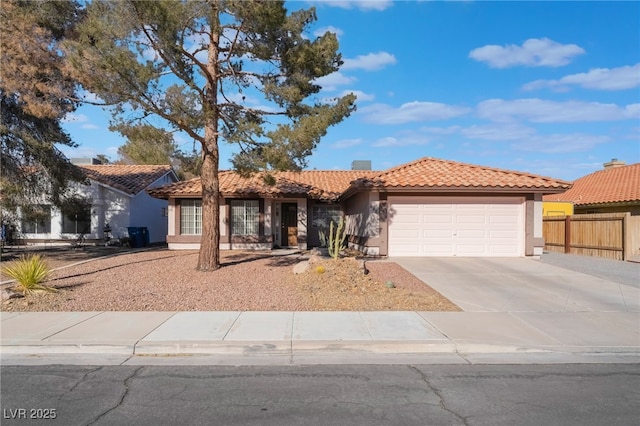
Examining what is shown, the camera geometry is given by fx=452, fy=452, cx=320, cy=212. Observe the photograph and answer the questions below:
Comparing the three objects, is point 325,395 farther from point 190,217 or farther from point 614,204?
point 614,204

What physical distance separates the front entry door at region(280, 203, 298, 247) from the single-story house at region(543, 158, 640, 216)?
1457cm

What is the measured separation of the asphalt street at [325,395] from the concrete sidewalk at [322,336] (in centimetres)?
53

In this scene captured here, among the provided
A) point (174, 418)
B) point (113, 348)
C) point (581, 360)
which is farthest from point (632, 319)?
point (113, 348)

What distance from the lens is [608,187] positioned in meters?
25.1

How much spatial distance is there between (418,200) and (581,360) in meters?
11.7

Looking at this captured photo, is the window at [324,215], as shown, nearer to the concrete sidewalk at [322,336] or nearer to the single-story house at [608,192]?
the single-story house at [608,192]

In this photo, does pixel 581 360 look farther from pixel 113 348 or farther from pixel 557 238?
pixel 557 238

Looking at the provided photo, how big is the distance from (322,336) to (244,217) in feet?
51.8

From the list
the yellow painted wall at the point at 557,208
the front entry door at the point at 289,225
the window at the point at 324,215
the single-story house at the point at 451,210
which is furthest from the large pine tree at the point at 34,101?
the yellow painted wall at the point at 557,208

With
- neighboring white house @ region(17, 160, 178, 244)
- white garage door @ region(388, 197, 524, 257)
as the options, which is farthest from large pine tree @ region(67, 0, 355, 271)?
neighboring white house @ region(17, 160, 178, 244)

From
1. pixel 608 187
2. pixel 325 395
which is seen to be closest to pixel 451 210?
pixel 608 187

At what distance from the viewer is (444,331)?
737 cm

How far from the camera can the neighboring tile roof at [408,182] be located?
17094mm

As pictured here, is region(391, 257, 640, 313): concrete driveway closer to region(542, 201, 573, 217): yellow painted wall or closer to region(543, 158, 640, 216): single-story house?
region(543, 158, 640, 216): single-story house
